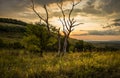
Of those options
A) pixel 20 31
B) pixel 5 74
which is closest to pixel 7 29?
pixel 20 31

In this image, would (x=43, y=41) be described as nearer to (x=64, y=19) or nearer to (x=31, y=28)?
(x=31, y=28)

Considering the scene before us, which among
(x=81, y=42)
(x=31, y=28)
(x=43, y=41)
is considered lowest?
(x=81, y=42)

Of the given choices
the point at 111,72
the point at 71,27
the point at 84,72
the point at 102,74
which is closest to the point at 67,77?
the point at 84,72

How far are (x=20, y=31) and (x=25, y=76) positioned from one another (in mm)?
179110

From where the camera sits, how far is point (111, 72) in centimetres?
899

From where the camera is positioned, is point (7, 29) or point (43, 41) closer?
point (43, 41)

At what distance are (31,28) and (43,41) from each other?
2786 mm

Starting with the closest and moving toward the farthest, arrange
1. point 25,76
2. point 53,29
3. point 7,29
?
1. point 25,76
2. point 53,29
3. point 7,29

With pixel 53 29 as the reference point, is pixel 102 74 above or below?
above

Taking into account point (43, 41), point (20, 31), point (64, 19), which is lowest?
point (20, 31)

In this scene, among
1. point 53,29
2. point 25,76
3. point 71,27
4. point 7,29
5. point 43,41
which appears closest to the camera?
point 25,76

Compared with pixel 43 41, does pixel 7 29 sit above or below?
below

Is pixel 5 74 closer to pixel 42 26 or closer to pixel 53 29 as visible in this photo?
pixel 53 29

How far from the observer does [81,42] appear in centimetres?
6919
